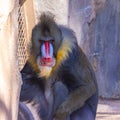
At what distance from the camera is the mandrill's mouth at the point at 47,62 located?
13.3 feet

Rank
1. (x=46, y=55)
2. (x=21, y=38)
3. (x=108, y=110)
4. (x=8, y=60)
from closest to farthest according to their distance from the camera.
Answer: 1. (x=8, y=60)
2. (x=46, y=55)
3. (x=21, y=38)
4. (x=108, y=110)

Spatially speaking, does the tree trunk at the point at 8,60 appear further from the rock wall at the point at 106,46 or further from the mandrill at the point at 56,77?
the rock wall at the point at 106,46

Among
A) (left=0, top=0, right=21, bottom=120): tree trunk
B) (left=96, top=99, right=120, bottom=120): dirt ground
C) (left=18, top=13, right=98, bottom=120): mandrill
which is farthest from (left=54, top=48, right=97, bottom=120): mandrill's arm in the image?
(left=0, top=0, right=21, bottom=120): tree trunk

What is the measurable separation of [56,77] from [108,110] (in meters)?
2.34

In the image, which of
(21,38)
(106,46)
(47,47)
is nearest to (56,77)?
(47,47)

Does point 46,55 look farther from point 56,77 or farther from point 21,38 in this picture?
point 21,38

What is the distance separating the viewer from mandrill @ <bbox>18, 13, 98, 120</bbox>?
420 centimetres

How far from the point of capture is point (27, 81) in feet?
14.5

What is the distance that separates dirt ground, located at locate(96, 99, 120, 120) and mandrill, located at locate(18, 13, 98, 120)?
5.36 ft

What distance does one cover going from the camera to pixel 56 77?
4.36 meters

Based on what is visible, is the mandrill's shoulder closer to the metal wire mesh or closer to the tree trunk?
the metal wire mesh

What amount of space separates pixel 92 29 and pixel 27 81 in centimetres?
260

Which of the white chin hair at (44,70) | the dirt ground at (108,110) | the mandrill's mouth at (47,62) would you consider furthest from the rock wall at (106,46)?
the mandrill's mouth at (47,62)

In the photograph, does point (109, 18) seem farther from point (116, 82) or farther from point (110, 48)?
point (116, 82)
